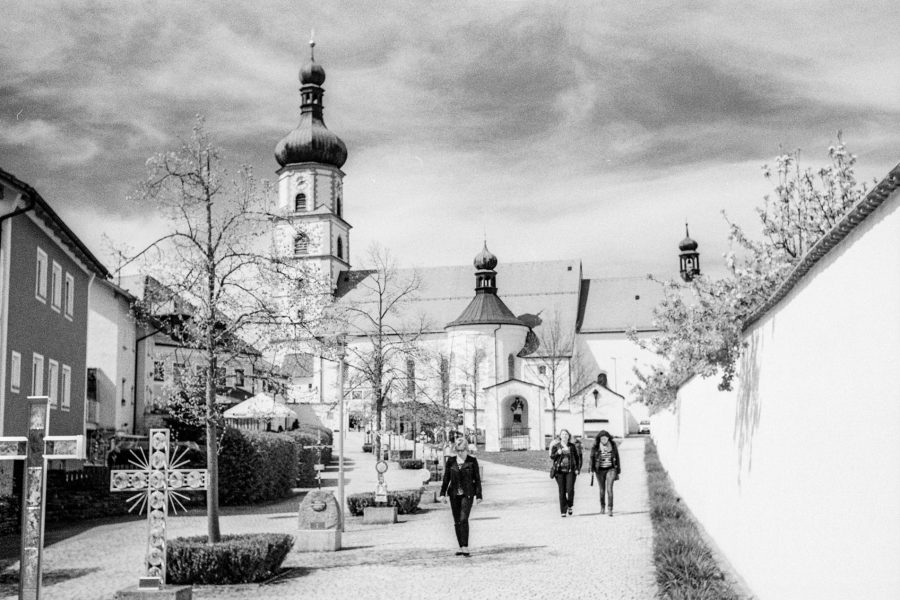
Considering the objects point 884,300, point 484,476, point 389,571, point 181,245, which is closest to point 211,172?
point 181,245

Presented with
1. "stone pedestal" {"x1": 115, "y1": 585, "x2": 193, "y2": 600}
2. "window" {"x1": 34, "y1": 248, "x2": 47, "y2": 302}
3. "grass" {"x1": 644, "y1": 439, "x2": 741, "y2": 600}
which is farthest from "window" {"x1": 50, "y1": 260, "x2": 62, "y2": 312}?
"stone pedestal" {"x1": 115, "y1": 585, "x2": 193, "y2": 600}

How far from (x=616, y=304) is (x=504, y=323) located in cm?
1021

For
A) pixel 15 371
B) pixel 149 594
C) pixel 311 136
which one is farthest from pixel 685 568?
pixel 311 136

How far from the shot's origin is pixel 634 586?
10461mm

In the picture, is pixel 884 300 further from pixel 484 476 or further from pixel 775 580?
pixel 484 476

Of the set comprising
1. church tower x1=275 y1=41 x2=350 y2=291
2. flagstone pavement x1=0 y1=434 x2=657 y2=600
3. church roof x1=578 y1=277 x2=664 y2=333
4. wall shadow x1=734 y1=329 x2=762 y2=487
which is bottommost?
flagstone pavement x1=0 y1=434 x2=657 y2=600

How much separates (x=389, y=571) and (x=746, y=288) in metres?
5.42

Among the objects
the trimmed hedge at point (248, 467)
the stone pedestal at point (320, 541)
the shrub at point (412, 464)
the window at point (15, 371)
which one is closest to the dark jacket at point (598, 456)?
the stone pedestal at point (320, 541)

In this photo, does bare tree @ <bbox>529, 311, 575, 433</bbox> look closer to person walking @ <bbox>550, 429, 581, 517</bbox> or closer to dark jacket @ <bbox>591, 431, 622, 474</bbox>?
dark jacket @ <bbox>591, 431, 622, 474</bbox>

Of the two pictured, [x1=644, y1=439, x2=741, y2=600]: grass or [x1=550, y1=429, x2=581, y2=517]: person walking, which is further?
[x1=550, y1=429, x2=581, y2=517]: person walking

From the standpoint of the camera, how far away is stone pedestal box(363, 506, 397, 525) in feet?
60.1

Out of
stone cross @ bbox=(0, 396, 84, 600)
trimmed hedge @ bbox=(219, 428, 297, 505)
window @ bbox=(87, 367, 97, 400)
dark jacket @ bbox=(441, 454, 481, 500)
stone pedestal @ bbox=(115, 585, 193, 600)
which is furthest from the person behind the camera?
window @ bbox=(87, 367, 97, 400)

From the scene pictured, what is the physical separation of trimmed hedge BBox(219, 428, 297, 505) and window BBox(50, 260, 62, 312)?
5.12 metres

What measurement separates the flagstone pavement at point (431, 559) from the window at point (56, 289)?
6.00 metres
